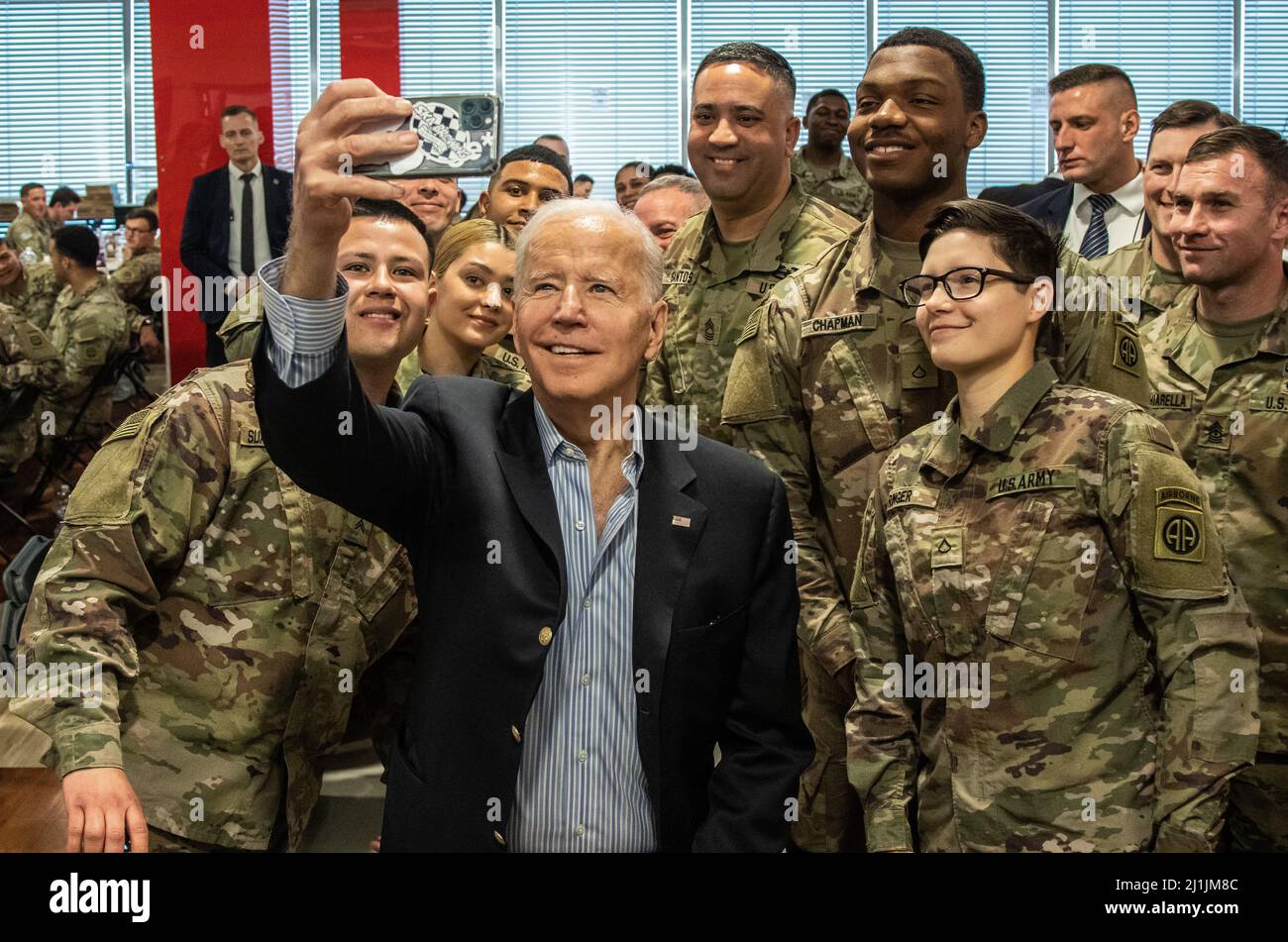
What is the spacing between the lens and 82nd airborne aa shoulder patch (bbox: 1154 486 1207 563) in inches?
75.9

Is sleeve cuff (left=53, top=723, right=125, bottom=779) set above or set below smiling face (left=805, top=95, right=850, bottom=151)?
below

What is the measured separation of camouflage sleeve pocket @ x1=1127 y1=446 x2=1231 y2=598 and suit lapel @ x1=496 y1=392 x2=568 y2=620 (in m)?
0.90

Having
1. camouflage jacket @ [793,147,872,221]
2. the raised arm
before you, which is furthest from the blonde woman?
camouflage jacket @ [793,147,872,221]

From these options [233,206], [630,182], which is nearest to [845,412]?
[233,206]

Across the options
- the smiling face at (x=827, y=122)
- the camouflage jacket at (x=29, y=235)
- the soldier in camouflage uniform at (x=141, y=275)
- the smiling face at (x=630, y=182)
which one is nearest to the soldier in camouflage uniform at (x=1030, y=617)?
the smiling face at (x=827, y=122)

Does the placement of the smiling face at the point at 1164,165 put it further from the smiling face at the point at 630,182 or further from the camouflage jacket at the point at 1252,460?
the smiling face at the point at 630,182

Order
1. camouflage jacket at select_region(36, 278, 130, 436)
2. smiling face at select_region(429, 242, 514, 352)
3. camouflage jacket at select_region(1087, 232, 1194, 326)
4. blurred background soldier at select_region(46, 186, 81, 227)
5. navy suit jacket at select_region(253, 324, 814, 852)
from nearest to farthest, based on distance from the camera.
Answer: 1. navy suit jacket at select_region(253, 324, 814, 852)
2. smiling face at select_region(429, 242, 514, 352)
3. camouflage jacket at select_region(1087, 232, 1194, 326)
4. camouflage jacket at select_region(36, 278, 130, 436)
5. blurred background soldier at select_region(46, 186, 81, 227)

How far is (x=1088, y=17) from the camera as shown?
8.73 metres

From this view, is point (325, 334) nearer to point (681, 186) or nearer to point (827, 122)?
point (681, 186)

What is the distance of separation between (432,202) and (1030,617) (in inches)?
112

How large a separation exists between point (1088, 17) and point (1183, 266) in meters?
6.65

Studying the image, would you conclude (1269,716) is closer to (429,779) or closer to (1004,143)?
(429,779)

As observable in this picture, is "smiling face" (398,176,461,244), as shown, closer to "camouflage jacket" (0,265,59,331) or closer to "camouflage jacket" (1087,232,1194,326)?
"camouflage jacket" (1087,232,1194,326)

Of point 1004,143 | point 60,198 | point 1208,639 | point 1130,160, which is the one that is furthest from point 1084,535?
point 60,198
